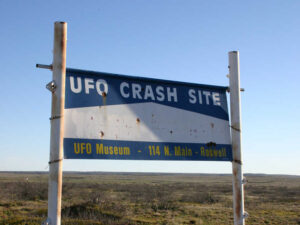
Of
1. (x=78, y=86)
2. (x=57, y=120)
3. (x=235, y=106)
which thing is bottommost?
(x=57, y=120)

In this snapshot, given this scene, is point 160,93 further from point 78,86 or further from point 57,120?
point 57,120

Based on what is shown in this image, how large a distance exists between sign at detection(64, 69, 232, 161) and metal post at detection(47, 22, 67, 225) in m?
0.17

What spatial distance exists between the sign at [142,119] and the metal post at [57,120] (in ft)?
0.54

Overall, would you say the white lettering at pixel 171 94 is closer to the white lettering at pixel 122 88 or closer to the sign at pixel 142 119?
the sign at pixel 142 119

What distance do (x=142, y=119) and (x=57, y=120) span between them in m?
1.10

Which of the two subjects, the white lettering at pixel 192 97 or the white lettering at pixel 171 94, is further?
the white lettering at pixel 192 97

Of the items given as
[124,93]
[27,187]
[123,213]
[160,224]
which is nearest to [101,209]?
[123,213]

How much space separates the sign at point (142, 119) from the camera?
3924 mm

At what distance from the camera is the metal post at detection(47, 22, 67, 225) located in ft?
11.6

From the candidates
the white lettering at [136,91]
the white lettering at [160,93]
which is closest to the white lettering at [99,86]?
the white lettering at [136,91]

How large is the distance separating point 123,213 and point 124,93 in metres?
16.3

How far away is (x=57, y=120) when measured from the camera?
12.0ft

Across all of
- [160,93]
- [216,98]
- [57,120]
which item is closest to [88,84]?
[57,120]

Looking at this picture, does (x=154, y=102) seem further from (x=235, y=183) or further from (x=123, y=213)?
(x=123, y=213)
